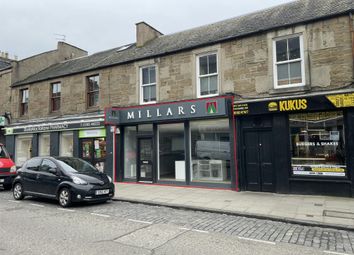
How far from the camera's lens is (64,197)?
8.70m

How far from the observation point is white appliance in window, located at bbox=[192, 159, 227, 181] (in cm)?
1182

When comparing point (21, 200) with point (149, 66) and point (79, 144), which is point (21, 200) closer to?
point (79, 144)

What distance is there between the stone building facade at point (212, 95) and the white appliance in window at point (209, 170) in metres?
0.04

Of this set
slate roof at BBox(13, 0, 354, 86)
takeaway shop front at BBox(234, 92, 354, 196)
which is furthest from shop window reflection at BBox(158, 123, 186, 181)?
slate roof at BBox(13, 0, 354, 86)

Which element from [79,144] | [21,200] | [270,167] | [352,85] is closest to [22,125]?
[79,144]

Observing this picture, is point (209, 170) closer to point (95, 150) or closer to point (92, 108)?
point (95, 150)

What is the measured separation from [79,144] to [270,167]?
10047 mm

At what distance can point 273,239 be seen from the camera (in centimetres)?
566

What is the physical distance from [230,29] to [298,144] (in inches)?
235

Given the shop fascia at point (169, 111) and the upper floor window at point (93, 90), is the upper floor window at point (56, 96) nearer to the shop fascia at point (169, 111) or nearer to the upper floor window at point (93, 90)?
the upper floor window at point (93, 90)

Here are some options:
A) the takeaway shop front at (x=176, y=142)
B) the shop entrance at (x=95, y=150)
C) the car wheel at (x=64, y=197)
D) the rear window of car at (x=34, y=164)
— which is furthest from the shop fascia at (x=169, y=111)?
the car wheel at (x=64, y=197)

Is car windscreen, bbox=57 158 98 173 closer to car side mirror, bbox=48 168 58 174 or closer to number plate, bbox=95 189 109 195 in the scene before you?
car side mirror, bbox=48 168 58 174

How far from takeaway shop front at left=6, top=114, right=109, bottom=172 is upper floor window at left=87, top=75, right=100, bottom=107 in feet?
3.42

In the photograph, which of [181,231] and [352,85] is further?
[352,85]
